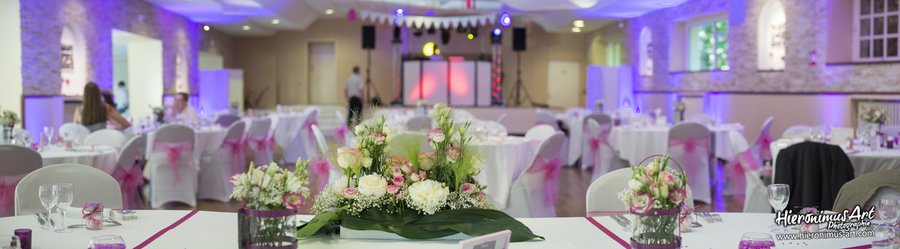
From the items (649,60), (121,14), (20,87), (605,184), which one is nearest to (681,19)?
(649,60)

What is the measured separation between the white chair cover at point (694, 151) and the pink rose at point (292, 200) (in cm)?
682

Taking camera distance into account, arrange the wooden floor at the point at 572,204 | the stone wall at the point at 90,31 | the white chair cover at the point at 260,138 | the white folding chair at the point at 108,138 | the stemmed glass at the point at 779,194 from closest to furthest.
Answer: the stemmed glass at the point at 779,194 → the white folding chair at the point at 108,138 → the wooden floor at the point at 572,204 → the white chair cover at the point at 260,138 → the stone wall at the point at 90,31

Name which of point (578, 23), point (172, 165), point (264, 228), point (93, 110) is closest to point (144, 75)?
point (93, 110)

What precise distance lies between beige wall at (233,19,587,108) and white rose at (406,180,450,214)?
21.6 m

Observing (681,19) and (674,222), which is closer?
(674,222)

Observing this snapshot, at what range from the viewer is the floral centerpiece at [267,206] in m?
2.05

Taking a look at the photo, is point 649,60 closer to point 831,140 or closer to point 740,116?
point 740,116

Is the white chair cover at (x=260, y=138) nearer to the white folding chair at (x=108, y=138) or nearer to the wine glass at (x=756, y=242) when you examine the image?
the white folding chair at (x=108, y=138)

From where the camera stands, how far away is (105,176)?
11.6ft

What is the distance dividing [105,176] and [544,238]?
1881mm

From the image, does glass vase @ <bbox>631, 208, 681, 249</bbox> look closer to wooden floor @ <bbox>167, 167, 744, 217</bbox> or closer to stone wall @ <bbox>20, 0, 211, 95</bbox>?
wooden floor @ <bbox>167, 167, 744, 217</bbox>

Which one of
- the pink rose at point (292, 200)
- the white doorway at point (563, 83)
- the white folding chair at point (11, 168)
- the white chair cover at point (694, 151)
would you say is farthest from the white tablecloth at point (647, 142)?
the white doorway at point (563, 83)

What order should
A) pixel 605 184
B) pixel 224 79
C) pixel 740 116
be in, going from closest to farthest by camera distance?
pixel 605 184 → pixel 740 116 → pixel 224 79

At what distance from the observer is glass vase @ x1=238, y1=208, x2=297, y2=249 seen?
205cm
